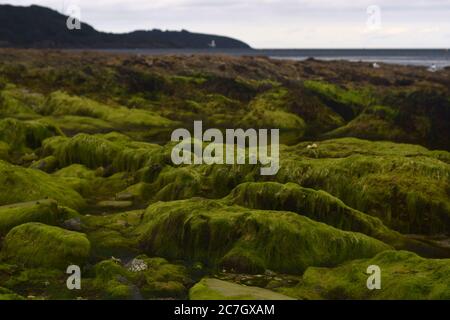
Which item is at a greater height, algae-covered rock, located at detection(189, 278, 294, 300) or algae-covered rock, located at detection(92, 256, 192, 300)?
algae-covered rock, located at detection(189, 278, 294, 300)

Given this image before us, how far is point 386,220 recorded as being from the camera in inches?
819

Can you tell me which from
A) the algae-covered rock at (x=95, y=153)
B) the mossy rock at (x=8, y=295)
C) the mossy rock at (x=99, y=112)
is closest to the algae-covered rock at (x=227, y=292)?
the mossy rock at (x=8, y=295)

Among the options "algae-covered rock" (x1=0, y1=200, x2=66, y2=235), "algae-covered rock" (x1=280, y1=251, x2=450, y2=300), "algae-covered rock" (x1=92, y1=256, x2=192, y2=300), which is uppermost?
"algae-covered rock" (x1=0, y1=200, x2=66, y2=235)

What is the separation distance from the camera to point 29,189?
2189 centimetres

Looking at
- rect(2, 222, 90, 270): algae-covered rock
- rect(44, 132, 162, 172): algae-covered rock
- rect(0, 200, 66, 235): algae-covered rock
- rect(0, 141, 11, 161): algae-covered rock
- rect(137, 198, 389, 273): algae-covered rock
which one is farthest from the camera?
rect(0, 141, 11, 161): algae-covered rock

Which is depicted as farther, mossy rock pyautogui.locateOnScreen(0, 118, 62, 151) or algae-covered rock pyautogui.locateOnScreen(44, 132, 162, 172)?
mossy rock pyautogui.locateOnScreen(0, 118, 62, 151)

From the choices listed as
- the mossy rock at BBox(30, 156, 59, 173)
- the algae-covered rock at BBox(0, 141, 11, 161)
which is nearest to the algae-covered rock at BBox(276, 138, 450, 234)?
the mossy rock at BBox(30, 156, 59, 173)

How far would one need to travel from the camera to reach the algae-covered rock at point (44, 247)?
15906 millimetres

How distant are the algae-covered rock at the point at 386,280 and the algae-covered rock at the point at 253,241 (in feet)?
2.52

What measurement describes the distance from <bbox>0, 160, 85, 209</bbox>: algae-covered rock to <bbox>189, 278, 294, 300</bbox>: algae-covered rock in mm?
10028

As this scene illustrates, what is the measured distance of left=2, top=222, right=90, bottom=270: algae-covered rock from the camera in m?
15.9

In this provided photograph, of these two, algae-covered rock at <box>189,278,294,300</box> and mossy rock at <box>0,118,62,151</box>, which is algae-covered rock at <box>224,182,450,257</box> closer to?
algae-covered rock at <box>189,278,294,300</box>

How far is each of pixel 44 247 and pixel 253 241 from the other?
5.93m
